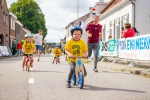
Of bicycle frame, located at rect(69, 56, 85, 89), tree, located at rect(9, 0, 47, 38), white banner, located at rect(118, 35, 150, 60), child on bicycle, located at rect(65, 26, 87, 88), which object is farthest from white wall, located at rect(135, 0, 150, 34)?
tree, located at rect(9, 0, 47, 38)

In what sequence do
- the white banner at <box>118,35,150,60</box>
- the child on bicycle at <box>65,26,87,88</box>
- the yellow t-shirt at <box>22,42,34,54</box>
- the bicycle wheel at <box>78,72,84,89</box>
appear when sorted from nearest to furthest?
the bicycle wheel at <box>78,72,84,89</box> → the child on bicycle at <box>65,26,87,88</box> → the white banner at <box>118,35,150,60</box> → the yellow t-shirt at <box>22,42,34,54</box>

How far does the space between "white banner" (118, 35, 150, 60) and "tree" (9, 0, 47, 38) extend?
55132 millimetres

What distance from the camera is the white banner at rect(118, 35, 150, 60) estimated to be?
33.5 ft

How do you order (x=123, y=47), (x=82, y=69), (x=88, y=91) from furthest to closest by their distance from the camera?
1. (x=123, y=47)
2. (x=82, y=69)
3. (x=88, y=91)

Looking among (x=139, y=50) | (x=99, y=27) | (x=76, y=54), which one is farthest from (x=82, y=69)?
(x=139, y=50)

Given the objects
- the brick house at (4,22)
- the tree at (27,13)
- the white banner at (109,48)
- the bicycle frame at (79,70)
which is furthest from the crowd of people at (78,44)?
the tree at (27,13)

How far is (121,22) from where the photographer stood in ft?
76.9

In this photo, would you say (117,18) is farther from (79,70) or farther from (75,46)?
(79,70)

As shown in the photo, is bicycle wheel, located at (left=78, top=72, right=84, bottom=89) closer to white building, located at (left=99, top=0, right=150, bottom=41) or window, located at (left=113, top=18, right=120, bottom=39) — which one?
white building, located at (left=99, top=0, right=150, bottom=41)

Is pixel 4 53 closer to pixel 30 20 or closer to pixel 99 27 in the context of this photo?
pixel 99 27

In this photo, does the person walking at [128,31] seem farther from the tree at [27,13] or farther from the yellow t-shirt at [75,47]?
the tree at [27,13]

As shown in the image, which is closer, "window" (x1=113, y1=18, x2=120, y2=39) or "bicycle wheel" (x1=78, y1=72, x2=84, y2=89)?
"bicycle wheel" (x1=78, y1=72, x2=84, y2=89)

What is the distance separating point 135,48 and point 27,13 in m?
58.6

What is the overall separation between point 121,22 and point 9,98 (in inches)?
767
